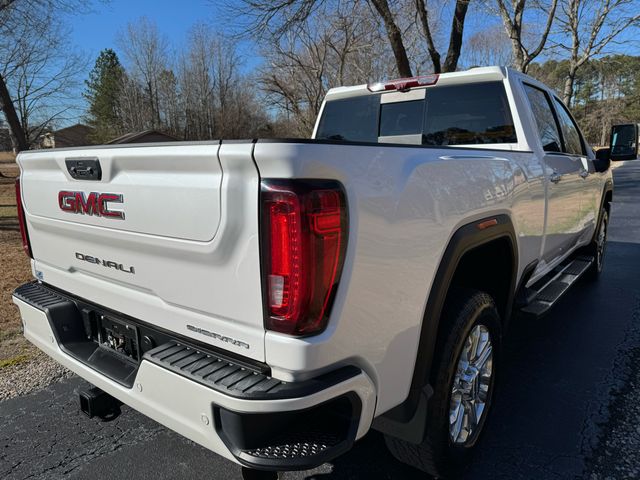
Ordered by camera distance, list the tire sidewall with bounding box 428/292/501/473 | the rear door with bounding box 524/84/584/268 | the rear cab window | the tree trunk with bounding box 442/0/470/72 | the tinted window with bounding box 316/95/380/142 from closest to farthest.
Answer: the tire sidewall with bounding box 428/292/501/473 < the rear door with bounding box 524/84/584/268 < the rear cab window < the tinted window with bounding box 316/95/380/142 < the tree trunk with bounding box 442/0/470/72

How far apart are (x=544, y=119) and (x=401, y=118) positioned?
1.12 m

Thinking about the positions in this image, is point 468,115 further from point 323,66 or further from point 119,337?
point 323,66

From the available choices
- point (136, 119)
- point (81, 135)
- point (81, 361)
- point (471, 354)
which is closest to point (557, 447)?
point (471, 354)

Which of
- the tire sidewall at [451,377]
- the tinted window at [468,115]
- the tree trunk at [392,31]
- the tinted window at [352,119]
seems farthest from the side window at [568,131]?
the tree trunk at [392,31]

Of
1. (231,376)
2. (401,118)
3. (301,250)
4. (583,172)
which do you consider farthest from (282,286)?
(583,172)

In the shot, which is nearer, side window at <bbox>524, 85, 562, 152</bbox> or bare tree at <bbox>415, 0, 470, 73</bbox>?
side window at <bbox>524, 85, 562, 152</bbox>

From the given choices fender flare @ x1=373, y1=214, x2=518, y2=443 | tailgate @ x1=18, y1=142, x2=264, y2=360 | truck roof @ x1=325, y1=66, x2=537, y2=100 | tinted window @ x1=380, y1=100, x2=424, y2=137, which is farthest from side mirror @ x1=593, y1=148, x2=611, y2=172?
tailgate @ x1=18, y1=142, x2=264, y2=360

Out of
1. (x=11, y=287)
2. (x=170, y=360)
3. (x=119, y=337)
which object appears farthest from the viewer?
(x=11, y=287)

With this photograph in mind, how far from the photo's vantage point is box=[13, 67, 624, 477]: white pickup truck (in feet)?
4.83

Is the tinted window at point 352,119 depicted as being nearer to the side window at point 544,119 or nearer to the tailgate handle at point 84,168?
the side window at point 544,119

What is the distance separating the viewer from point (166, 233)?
5.74 feet

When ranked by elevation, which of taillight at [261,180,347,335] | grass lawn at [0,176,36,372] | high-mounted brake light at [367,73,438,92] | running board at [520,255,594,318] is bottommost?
grass lawn at [0,176,36,372]

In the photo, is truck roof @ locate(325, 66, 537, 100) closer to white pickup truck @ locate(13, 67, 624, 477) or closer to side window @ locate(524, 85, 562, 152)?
side window @ locate(524, 85, 562, 152)

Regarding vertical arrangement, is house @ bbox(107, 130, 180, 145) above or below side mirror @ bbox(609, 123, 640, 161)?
above
